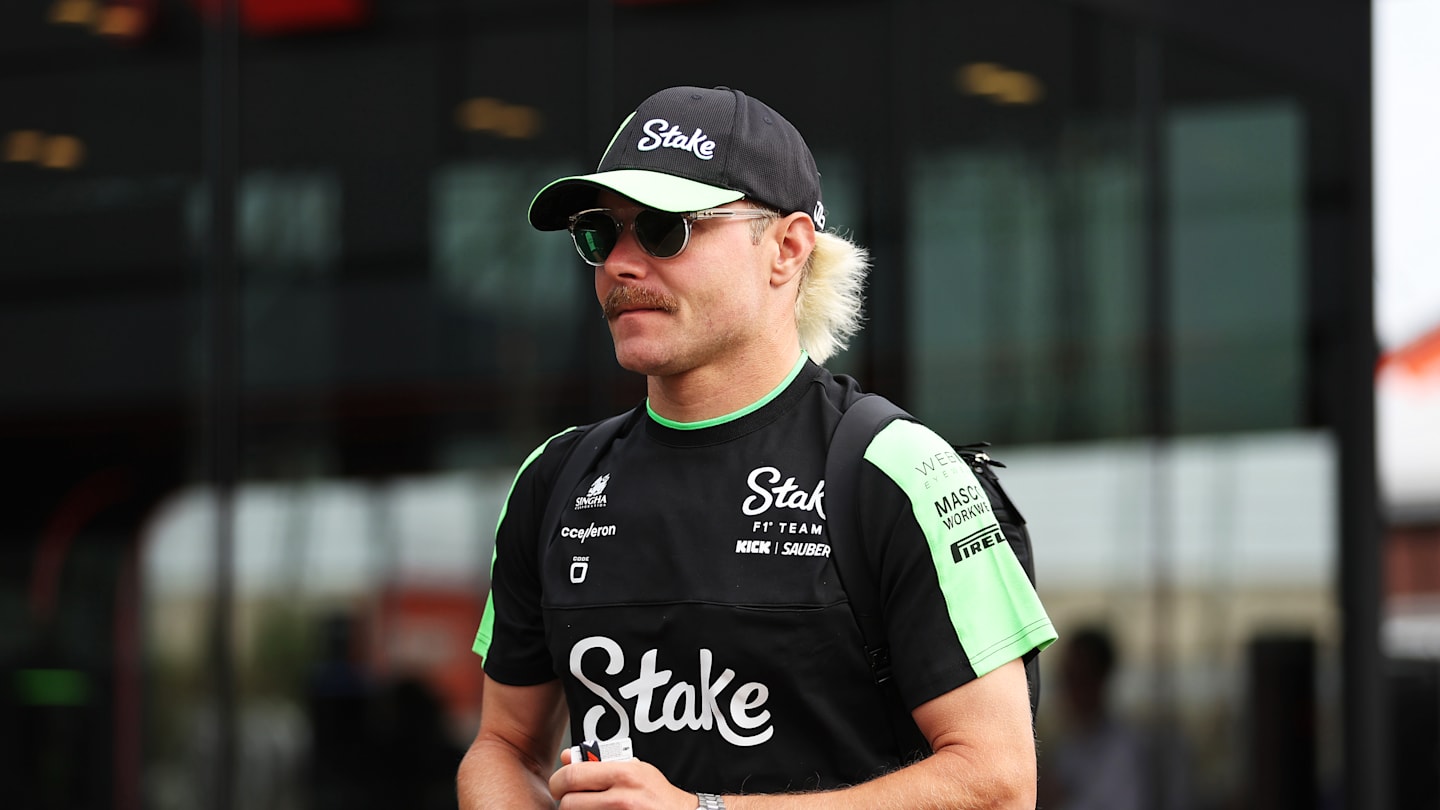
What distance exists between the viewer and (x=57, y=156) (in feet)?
16.9

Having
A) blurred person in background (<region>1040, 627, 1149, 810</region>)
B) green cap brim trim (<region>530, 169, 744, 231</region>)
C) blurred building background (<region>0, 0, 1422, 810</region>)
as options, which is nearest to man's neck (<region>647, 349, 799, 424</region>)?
green cap brim trim (<region>530, 169, 744, 231</region>)

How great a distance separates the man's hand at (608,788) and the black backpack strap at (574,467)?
390mm

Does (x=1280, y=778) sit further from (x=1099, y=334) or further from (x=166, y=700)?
(x=166, y=700)

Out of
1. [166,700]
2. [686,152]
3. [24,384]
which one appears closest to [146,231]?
[24,384]

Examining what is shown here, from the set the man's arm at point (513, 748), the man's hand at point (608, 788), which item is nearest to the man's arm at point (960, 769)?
the man's hand at point (608, 788)

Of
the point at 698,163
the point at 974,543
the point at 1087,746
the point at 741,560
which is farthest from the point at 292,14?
the point at 1087,746

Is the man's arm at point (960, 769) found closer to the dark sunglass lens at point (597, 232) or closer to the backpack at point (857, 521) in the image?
the backpack at point (857, 521)

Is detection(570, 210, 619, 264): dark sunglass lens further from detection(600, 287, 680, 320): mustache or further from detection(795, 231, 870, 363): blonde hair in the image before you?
detection(795, 231, 870, 363): blonde hair

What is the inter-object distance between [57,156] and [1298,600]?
6367 mm

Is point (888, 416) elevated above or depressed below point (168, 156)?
below

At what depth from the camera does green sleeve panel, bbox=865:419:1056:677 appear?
2.10 metres

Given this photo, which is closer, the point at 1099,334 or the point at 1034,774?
the point at 1034,774

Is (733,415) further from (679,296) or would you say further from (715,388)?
(679,296)

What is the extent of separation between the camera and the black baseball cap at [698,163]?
7.14ft
